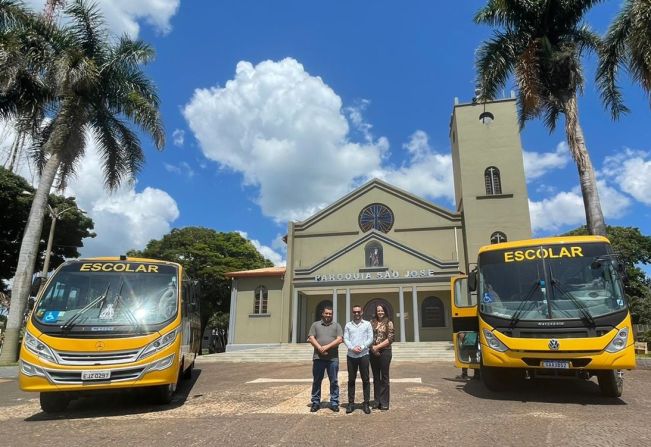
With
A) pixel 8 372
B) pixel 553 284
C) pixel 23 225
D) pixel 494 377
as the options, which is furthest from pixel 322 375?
pixel 23 225

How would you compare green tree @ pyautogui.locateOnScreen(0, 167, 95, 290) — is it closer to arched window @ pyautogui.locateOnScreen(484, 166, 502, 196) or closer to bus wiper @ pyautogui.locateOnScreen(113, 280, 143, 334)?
bus wiper @ pyautogui.locateOnScreen(113, 280, 143, 334)

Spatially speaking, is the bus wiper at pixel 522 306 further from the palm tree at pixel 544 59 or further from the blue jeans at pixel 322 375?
the palm tree at pixel 544 59

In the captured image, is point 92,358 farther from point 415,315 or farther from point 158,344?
point 415,315

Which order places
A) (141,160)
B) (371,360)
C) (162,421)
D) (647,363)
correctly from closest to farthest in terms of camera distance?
1. (162,421)
2. (371,360)
3. (647,363)
4. (141,160)

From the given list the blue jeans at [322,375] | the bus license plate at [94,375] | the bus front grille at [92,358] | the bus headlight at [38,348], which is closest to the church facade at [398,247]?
the blue jeans at [322,375]

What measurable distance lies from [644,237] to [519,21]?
32119 millimetres

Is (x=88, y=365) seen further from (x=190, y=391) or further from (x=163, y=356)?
(x=190, y=391)

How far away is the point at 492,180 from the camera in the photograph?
2552cm

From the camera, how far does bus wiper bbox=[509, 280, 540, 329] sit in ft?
22.8

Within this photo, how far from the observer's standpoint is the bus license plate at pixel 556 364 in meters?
6.53

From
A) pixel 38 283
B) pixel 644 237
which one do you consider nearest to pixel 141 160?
pixel 38 283

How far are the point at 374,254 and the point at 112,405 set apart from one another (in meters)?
18.4

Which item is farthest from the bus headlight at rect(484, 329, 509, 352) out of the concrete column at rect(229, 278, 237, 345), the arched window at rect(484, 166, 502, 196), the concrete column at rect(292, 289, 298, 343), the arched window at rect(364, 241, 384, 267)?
the concrete column at rect(229, 278, 237, 345)

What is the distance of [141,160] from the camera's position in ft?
57.9
